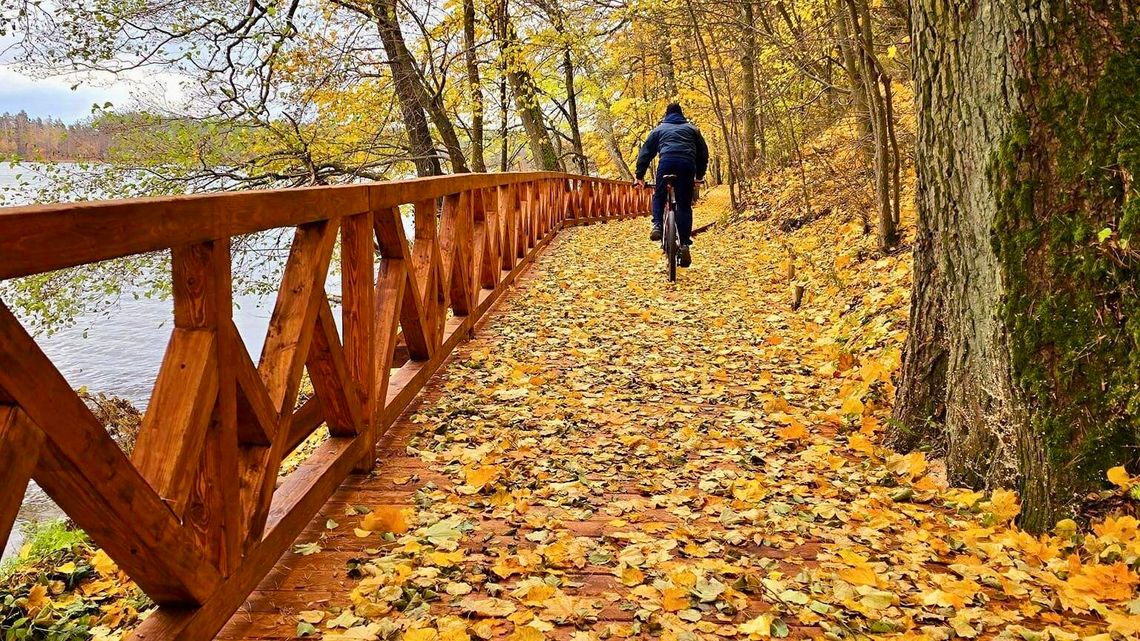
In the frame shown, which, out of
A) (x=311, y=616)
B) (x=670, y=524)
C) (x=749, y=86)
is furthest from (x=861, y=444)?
(x=749, y=86)

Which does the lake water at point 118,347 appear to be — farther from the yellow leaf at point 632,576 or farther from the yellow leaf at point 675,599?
the yellow leaf at point 675,599

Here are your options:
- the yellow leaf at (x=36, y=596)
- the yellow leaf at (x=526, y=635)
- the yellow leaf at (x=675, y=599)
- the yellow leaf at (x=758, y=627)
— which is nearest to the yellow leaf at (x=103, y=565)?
the yellow leaf at (x=36, y=596)

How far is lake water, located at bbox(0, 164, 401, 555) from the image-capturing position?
13.0 m

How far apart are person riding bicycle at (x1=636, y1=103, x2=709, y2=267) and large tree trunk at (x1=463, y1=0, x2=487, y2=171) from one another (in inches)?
283

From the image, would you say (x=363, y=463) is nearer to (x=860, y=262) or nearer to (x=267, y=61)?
(x=860, y=262)

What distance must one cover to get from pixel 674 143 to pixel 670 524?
5.88 m

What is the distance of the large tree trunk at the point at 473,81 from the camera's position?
15.2m

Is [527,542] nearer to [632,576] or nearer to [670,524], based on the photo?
[632,576]

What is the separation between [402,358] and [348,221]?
1791mm

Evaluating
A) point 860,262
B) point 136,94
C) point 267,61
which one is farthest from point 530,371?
point 136,94

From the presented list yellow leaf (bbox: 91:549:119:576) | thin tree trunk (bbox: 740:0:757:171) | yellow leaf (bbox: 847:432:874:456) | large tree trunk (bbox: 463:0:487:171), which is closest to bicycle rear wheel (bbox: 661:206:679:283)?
thin tree trunk (bbox: 740:0:757:171)

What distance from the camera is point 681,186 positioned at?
8.30 metres

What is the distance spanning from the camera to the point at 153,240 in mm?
1793

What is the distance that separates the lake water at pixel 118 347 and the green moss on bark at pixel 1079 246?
10.6 m
